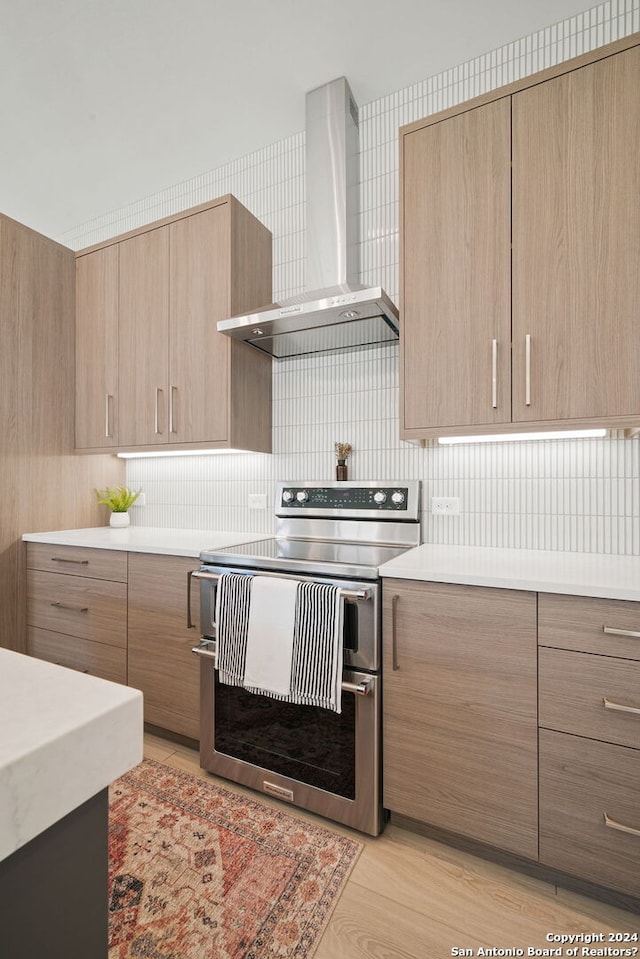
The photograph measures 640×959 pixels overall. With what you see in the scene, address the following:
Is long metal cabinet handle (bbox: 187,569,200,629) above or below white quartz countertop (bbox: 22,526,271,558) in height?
below

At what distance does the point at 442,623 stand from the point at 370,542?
68 cm

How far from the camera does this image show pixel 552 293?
1.56 meters

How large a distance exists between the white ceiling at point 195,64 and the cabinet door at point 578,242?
2.06 ft

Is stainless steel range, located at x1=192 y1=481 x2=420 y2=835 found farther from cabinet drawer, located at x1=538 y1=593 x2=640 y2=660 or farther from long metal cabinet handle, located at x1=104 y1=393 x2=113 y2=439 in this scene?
long metal cabinet handle, located at x1=104 y1=393 x2=113 y2=439

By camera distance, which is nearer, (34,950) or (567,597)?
(34,950)

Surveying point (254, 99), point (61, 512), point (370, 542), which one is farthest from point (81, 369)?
point (370, 542)

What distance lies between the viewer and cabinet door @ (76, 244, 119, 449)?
2.53 meters

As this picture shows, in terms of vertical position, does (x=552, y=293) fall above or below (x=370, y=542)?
above

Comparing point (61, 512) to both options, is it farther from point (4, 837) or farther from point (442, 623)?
point (4, 837)

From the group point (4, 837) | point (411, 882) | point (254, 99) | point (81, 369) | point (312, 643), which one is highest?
point (254, 99)

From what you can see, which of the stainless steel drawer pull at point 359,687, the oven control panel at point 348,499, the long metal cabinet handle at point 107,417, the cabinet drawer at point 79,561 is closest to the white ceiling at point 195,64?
the long metal cabinet handle at point 107,417

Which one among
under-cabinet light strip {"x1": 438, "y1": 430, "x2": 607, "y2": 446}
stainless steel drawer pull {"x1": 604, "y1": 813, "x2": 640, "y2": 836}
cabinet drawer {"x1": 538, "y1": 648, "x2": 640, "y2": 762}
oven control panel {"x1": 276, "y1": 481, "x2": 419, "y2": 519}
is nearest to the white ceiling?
under-cabinet light strip {"x1": 438, "y1": 430, "x2": 607, "y2": 446}

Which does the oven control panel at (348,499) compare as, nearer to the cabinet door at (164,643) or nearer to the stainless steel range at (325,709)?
the stainless steel range at (325,709)

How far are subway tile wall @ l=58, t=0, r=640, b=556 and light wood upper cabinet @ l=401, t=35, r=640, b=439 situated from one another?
351 mm
